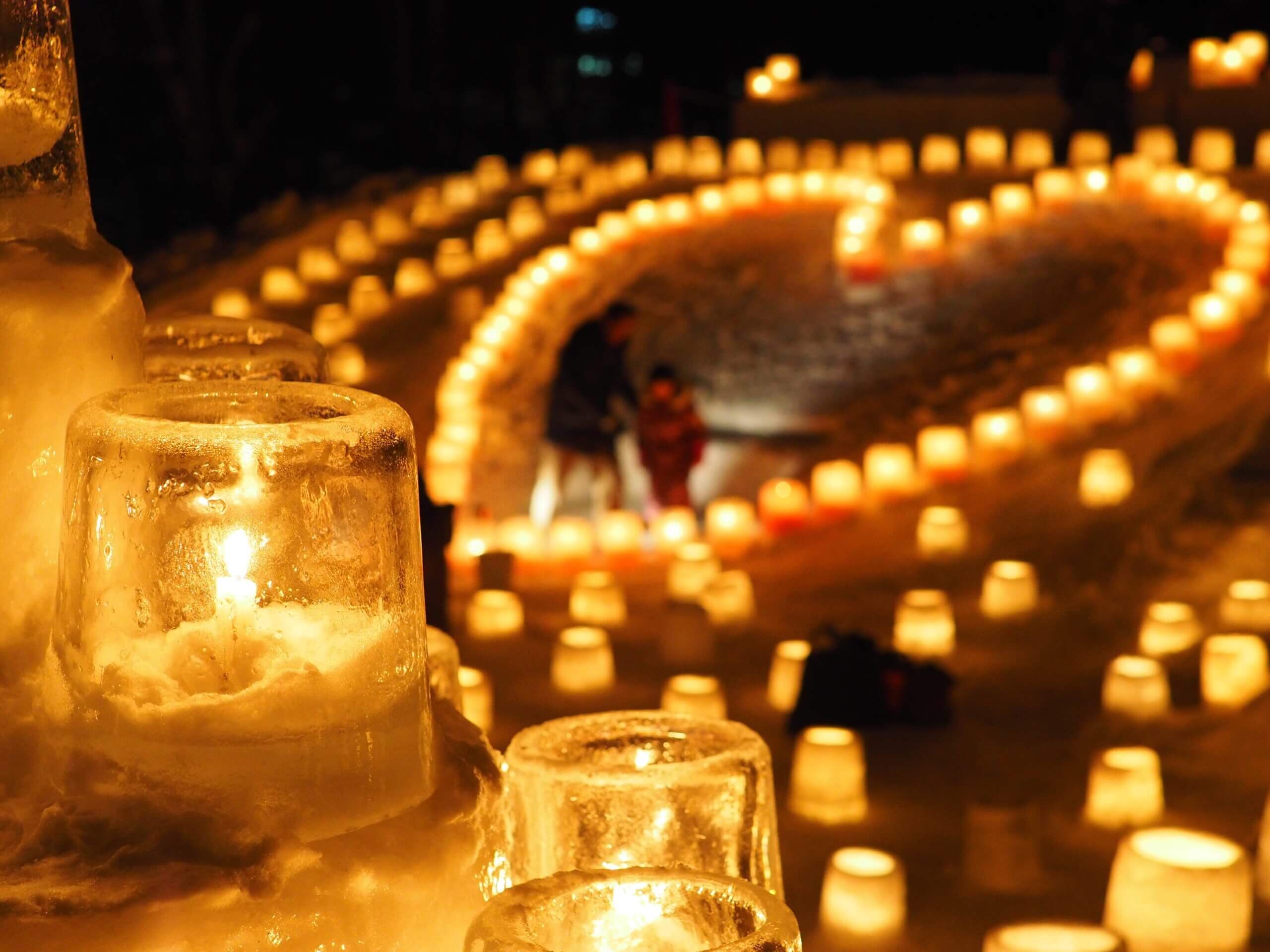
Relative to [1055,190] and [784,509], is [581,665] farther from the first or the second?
[1055,190]

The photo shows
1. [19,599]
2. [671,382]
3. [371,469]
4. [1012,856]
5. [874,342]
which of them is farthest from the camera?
[874,342]

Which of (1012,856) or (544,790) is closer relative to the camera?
(544,790)

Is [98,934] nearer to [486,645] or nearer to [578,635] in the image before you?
[578,635]

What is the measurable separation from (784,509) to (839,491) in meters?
0.24

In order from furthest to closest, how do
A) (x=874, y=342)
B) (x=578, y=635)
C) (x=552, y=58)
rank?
(x=552, y=58)
(x=874, y=342)
(x=578, y=635)

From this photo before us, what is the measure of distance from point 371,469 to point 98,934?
0.50 metres

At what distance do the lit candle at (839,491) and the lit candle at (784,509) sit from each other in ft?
0.26

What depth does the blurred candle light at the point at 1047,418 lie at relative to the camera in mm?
7395

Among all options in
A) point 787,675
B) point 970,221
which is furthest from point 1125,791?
point 970,221

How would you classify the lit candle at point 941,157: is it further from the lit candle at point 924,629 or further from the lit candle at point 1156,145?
the lit candle at point 924,629

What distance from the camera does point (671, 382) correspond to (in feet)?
26.2

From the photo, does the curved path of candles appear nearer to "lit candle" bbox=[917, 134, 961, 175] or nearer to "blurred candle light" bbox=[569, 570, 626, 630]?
"blurred candle light" bbox=[569, 570, 626, 630]

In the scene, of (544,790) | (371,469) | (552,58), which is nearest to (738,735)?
(544,790)

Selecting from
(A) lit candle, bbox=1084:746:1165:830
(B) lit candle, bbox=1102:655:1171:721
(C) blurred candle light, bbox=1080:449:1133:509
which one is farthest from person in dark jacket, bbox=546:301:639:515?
(A) lit candle, bbox=1084:746:1165:830
